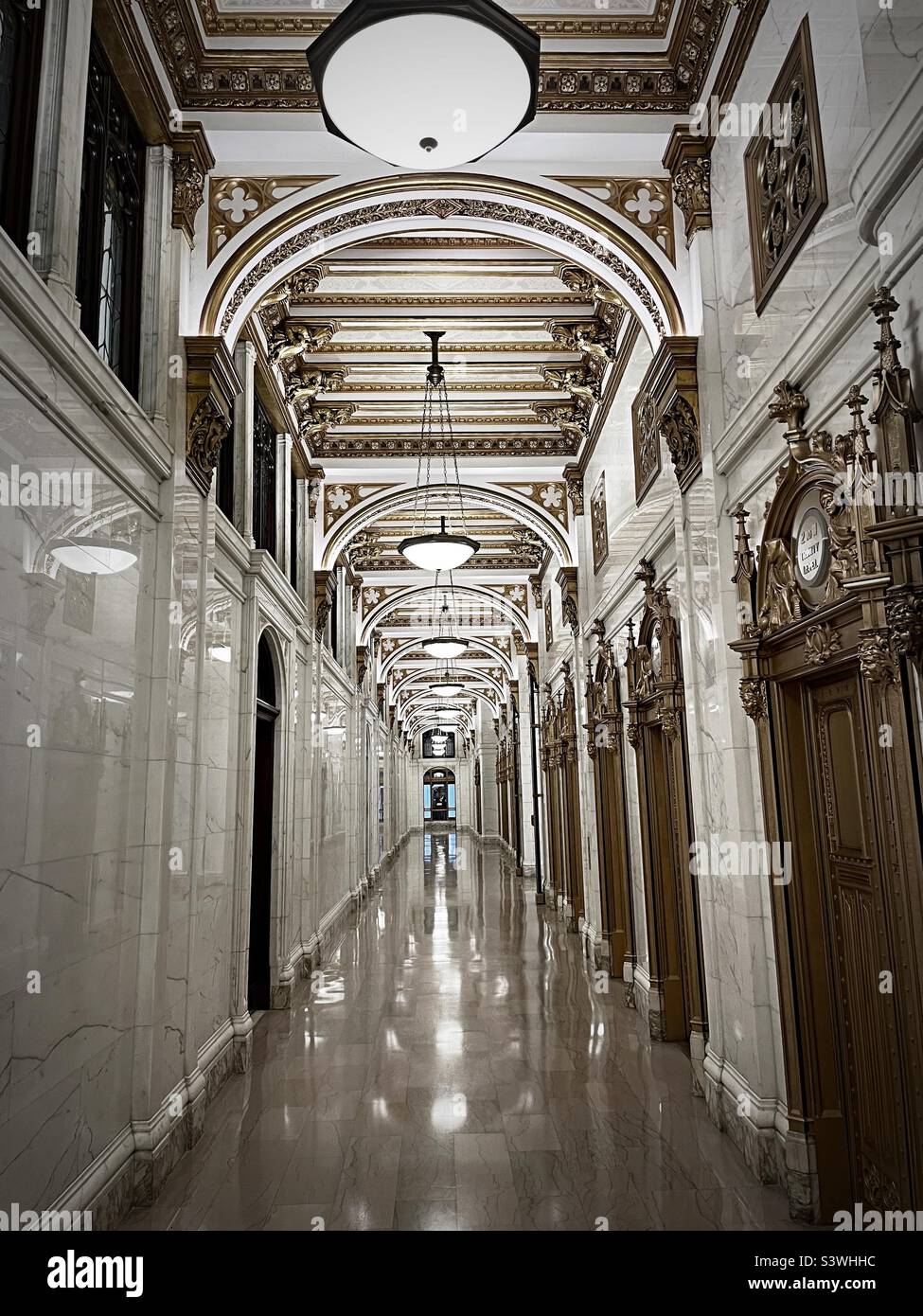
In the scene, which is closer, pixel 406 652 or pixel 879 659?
pixel 879 659

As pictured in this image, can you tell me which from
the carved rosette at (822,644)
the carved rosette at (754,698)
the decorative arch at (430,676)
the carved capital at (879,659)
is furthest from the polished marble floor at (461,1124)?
the decorative arch at (430,676)

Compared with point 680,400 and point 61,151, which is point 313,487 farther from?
point 61,151

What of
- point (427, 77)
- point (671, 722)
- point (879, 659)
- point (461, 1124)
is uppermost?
point (427, 77)

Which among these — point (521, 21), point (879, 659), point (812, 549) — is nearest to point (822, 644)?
point (812, 549)

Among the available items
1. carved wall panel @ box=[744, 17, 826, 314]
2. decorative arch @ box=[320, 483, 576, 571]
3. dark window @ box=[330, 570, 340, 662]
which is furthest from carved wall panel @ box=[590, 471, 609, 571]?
carved wall panel @ box=[744, 17, 826, 314]

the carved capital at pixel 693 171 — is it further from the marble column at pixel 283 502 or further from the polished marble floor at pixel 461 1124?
the polished marble floor at pixel 461 1124

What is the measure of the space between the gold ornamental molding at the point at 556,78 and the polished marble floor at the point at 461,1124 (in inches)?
214

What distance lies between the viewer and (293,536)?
9.45m

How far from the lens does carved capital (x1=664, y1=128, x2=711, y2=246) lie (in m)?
4.82

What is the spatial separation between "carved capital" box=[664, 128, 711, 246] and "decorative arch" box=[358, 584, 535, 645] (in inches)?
441

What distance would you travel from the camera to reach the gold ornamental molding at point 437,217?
5266 mm

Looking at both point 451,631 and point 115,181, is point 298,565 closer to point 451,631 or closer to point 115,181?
point 115,181

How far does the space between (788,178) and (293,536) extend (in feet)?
21.9

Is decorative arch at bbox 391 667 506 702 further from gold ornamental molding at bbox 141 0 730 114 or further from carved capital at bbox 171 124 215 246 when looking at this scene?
gold ornamental molding at bbox 141 0 730 114
